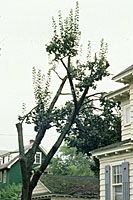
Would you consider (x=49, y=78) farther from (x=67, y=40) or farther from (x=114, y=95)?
(x=114, y=95)

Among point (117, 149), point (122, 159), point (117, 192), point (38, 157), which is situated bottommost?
point (117, 192)

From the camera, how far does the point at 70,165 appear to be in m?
74.8

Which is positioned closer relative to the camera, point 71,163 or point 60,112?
point 60,112

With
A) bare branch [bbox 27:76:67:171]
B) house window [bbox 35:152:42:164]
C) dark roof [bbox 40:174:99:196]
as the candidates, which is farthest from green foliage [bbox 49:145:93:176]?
bare branch [bbox 27:76:67:171]

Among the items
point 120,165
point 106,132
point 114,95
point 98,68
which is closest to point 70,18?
point 98,68

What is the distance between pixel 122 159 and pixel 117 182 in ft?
3.44

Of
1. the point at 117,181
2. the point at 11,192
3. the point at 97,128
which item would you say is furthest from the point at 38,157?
the point at 117,181

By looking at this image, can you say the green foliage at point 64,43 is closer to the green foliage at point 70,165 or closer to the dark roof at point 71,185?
the dark roof at point 71,185

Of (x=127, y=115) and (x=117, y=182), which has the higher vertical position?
(x=127, y=115)

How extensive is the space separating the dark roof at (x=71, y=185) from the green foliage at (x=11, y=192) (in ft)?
42.1

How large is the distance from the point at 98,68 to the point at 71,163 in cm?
5451

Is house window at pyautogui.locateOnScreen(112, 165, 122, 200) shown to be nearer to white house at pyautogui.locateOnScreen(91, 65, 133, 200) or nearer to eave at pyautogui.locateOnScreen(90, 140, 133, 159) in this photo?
white house at pyautogui.locateOnScreen(91, 65, 133, 200)

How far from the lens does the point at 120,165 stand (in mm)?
17688

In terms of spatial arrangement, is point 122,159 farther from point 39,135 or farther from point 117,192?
point 39,135
